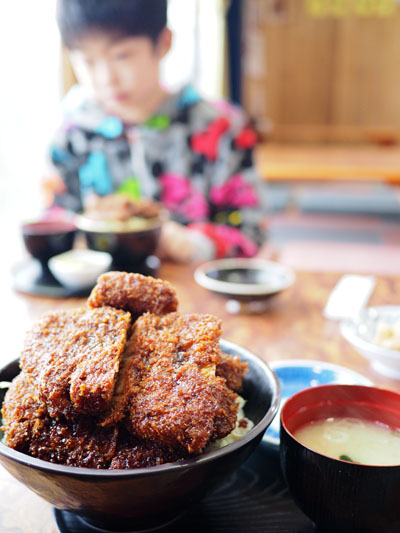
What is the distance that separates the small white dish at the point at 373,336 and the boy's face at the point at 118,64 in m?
1.34

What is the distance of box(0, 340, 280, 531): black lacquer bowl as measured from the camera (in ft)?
1.76

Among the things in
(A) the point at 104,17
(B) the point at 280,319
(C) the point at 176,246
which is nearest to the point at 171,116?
(A) the point at 104,17

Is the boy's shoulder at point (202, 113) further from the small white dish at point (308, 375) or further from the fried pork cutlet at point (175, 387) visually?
the fried pork cutlet at point (175, 387)

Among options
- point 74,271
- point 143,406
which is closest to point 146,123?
point 74,271

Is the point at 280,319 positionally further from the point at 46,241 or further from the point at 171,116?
the point at 171,116

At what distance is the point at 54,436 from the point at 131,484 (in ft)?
0.43

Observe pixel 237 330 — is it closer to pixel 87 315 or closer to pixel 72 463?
pixel 87 315

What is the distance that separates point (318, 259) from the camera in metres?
4.45

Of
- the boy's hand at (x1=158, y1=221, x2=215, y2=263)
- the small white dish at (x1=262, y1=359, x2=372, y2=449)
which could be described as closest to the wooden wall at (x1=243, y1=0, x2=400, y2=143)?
the boy's hand at (x1=158, y1=221, x2=215, y2=263)

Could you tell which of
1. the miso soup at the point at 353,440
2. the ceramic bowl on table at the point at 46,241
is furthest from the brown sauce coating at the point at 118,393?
the ceramic bowl on table at the point at 46,241

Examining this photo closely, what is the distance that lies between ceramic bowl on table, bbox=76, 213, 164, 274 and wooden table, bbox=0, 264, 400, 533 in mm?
111

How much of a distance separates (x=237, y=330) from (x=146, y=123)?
1512 mm

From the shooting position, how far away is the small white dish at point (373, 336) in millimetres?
1033

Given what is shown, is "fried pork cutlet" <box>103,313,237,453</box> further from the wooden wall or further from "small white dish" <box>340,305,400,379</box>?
the wooden wall
